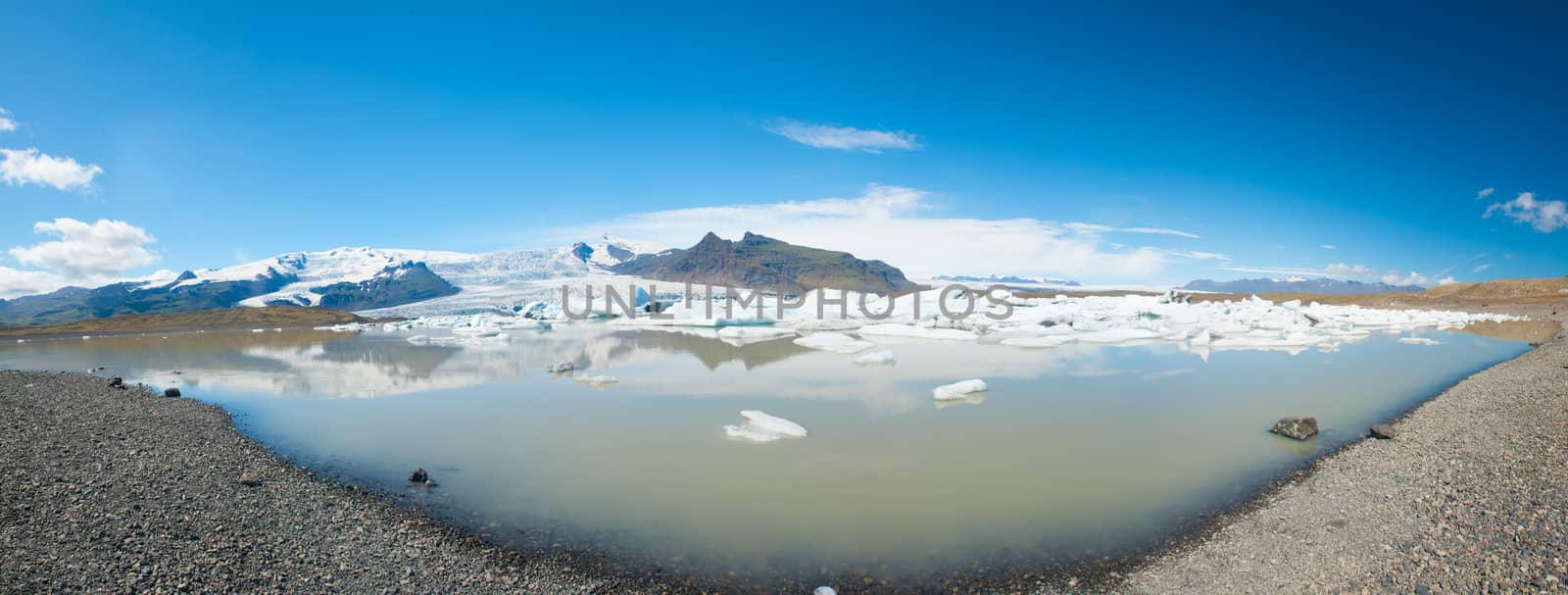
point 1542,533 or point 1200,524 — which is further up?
point 1542,533

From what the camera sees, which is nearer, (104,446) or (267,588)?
(267,588)

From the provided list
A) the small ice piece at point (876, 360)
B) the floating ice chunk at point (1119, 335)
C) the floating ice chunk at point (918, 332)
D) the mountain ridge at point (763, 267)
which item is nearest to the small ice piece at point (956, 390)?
the small ice piece at point (876, 360)

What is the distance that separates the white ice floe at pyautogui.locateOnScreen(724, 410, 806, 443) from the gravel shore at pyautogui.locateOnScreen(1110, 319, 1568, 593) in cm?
473

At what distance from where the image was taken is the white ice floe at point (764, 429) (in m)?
8.35

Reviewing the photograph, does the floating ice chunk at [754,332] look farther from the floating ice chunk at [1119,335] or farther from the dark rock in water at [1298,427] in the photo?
the dark rock in water at [1298,427]

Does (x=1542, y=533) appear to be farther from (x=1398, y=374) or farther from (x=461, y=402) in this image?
(x=461, y=402)

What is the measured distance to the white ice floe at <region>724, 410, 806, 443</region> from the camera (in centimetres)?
835

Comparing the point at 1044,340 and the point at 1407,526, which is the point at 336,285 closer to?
the point at 1044,340

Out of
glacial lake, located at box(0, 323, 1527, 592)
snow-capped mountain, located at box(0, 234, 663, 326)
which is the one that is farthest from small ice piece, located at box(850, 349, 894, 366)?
snow-capped mountain, located at box(0, 234, 663, 326)

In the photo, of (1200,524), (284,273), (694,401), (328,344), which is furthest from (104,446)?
(284,273)

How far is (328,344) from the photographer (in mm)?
26344

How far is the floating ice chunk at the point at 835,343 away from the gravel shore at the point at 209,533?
46.9 feet

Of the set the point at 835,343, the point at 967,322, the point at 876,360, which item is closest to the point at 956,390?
the point at 876,360

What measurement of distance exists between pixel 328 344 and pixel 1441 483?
3284 cm
